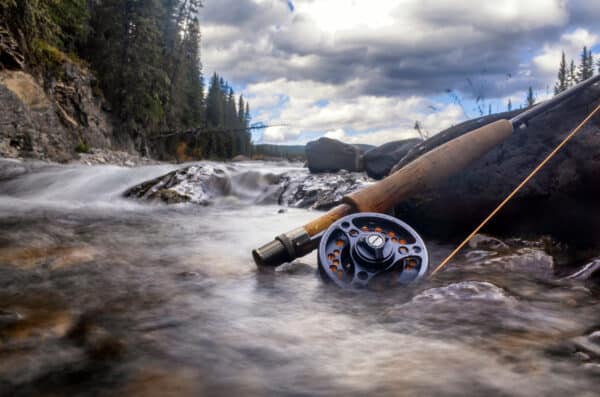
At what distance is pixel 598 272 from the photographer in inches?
113

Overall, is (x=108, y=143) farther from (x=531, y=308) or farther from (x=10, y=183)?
(x=531, y=308)

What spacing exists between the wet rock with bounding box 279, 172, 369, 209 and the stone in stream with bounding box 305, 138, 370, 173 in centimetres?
309

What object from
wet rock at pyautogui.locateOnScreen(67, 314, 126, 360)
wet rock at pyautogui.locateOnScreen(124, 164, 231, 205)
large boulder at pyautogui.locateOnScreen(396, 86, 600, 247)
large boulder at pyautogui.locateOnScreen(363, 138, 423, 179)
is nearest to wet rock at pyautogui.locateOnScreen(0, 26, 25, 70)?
wet rock at pyautogui.locateOnScreen(124, 164, 231, 205)

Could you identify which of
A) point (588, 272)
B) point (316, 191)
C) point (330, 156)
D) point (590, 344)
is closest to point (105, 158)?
point (330, 156)

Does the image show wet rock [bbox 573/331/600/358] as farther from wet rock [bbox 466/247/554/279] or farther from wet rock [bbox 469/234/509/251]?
wet rock [bbox 469/234/509/251]

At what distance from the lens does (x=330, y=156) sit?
1420 cm

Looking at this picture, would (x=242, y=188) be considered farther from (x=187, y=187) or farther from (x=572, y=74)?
(x=572, y=74)

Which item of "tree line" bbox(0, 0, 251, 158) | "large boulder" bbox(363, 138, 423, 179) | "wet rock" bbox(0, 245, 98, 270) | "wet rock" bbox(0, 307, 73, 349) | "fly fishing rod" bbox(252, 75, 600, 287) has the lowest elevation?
"wet rock" bbox(0, 307, 73, 349)

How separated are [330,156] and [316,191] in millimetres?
5090

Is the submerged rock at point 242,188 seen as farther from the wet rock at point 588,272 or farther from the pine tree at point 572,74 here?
the pine tree at point 572,74

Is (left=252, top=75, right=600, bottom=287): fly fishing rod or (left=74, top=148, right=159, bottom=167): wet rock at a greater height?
(left=74, top=148, right=159, bottom=167): wet rock

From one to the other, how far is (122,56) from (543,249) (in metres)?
24.9

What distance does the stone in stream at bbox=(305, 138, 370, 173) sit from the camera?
46.1ft

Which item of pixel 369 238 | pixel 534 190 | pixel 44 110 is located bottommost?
pixel 369 238
